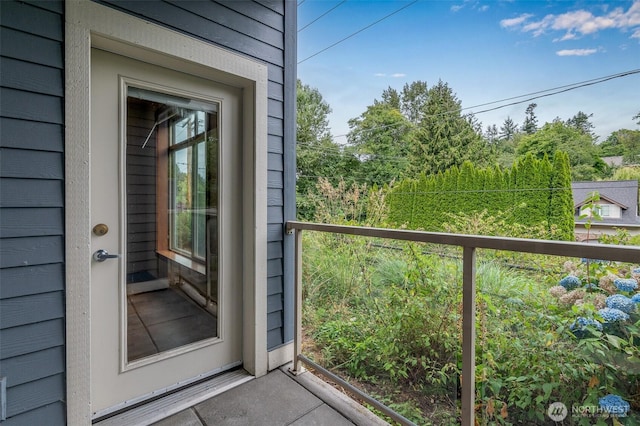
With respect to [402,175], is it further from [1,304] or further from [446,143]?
[1,304]

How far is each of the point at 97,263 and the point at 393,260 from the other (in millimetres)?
1574

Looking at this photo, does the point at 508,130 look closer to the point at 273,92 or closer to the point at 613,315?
the point at 273,92

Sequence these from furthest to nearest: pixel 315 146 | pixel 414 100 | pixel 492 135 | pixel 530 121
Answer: pixel 414 100
pixel 315 146
pixel 492 135
pixel 530 121

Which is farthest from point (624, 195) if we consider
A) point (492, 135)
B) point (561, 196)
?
point (492, 135)

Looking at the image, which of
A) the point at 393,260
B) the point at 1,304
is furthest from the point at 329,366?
the point at 1,304

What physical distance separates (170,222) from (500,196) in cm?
695

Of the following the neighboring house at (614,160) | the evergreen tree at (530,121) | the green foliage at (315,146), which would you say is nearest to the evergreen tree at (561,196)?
the neighboring house at (614,160)

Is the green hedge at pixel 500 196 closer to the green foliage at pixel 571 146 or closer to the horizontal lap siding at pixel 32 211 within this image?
the green foliage at pixel 571 146

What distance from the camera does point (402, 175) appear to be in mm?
14148

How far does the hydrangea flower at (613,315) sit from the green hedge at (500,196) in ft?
9.69

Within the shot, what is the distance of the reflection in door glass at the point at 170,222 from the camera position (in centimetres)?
165

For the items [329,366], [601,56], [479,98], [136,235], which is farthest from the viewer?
[479,98]

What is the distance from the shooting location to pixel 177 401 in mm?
1671

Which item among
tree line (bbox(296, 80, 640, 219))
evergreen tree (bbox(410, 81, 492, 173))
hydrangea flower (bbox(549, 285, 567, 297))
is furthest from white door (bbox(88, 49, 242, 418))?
evergreen tree (bbox(410, 81, 492, 173))
